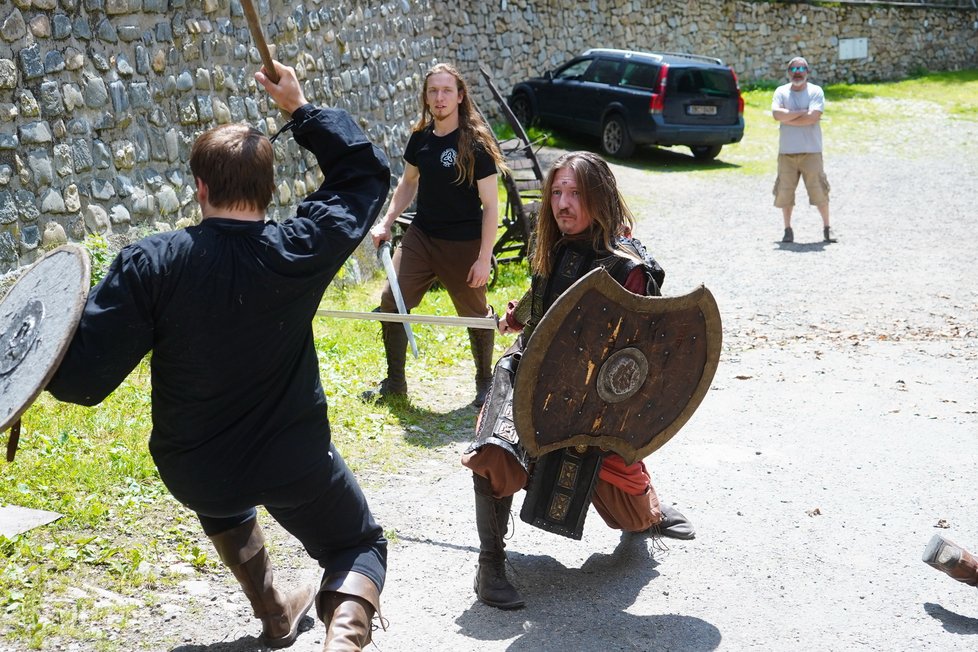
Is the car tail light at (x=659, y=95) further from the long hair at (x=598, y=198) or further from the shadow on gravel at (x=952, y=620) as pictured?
the shadow on gravel at (x=952, y=620)

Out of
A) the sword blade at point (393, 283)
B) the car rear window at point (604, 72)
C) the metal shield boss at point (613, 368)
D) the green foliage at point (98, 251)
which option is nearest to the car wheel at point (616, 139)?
the car rear window at point (604, 72)

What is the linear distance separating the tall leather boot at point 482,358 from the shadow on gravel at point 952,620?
3034 mm

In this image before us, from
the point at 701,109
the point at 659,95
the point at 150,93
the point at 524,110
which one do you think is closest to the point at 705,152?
the point at 701,109

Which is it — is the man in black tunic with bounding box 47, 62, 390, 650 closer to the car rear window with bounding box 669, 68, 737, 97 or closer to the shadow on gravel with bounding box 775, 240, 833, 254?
the shadow on gravel with bounding box 775, 240, 833, 254

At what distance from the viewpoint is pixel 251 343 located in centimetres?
291

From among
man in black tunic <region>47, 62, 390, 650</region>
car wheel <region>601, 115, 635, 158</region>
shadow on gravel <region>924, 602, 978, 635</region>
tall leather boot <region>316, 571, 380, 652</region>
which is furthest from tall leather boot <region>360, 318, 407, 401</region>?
car wheel <region>601, 115, 635, 158</region>

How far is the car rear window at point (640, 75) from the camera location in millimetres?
16694

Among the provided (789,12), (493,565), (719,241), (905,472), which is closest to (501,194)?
(719,241)

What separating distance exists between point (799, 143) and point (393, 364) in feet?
22.6

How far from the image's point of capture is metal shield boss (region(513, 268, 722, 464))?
3424 mm

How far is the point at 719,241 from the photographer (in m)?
11.7

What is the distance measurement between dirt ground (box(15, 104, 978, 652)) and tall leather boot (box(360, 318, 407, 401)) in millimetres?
257

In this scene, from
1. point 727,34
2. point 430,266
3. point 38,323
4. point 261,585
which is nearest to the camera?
point 38,323

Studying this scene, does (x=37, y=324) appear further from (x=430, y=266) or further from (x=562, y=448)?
(x=430, y=266)
